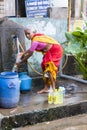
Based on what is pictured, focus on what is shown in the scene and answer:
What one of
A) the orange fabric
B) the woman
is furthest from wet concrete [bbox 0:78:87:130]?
the orange fabric

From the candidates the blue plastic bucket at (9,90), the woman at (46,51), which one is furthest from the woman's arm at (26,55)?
the blue plastic bucket at (9,90)

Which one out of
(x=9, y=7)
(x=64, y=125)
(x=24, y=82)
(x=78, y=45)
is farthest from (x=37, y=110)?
(x=9, y=7)

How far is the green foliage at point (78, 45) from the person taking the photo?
776 cm

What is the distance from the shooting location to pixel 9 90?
5.79 meters

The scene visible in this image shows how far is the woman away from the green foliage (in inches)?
29.0

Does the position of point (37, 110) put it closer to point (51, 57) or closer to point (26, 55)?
point (26, 55)

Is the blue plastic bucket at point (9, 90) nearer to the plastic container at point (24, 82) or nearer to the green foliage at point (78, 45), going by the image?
the plastic container at point (24, 82)

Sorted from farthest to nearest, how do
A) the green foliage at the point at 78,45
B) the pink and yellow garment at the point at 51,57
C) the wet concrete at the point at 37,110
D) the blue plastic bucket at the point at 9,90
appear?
1. the green foliage at the point at 78,45
2. the pink and yellow garment at the point at 51,57
3. the blue plastic bucket at the point at 9,90
4. the wet concrete at the point at 37,110

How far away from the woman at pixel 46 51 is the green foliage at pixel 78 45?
2.42 ft

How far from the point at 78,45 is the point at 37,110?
255 centimetres

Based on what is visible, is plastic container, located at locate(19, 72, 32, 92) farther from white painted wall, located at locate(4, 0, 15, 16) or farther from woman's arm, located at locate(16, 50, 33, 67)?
white painted wall, located at locate(4, 0, 15, 16)

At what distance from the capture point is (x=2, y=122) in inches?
215

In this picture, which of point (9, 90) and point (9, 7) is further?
point (9, 7)

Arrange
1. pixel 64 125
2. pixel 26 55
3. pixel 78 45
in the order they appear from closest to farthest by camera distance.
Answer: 1. pixel 64 125
2. pixel 26 55
3. pixel 78 45
